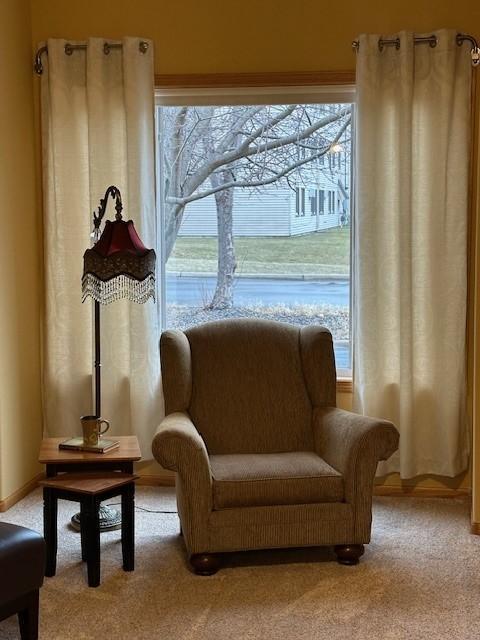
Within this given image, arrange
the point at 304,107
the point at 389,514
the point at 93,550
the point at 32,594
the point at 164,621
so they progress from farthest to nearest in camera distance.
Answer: the point at 304,107
the point at 389,514
the point at 93,550
the point at 164,621
the point at 32,594

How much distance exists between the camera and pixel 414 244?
14.8 feet

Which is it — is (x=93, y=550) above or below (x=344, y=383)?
below

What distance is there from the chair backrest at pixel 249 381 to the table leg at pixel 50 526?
73 centimetres

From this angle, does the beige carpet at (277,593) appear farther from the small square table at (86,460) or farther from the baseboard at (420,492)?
the baseboard at (420,492)

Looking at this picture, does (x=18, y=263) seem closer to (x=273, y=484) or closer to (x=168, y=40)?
(x=168, y=40)

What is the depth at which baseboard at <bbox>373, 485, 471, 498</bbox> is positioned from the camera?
4.66 meters

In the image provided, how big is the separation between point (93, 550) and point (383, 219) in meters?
2.25

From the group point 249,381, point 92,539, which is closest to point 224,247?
point 249,381

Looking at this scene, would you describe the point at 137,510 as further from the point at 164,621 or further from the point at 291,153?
the point at 291,153

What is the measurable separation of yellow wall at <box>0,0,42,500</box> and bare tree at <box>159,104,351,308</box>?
77 centimetres

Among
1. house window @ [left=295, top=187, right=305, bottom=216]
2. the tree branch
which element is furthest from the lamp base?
house window @ [left=295, top=187, right=305, bottom=216]

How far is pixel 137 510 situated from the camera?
4441 millimetres

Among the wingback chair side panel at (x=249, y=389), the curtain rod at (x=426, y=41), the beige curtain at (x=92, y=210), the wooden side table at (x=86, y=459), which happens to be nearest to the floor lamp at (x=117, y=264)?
the wingback chair side panel at (x=249, y=389)

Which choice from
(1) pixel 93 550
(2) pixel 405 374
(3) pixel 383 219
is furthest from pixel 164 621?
(3) pixel 383 219
